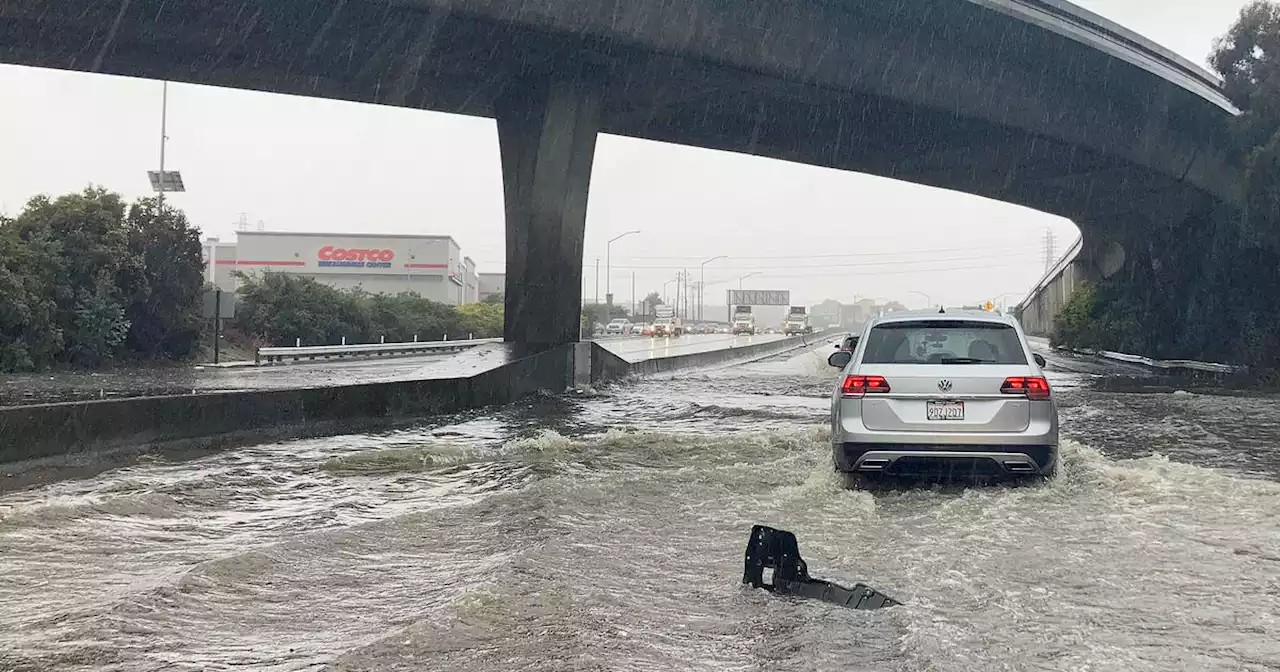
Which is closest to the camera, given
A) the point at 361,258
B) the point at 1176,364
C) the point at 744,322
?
the point at 1176,364

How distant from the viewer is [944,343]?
30.4ft

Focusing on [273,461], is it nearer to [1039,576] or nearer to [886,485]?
[886,485]

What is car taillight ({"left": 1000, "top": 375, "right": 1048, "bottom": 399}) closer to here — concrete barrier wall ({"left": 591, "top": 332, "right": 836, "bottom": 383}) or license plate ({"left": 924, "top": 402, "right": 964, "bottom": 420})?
license plate ({"left": 924, "top": 402, "right": 964, "bottom": 420})

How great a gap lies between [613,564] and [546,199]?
17.8 metres

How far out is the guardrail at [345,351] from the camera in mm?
32688

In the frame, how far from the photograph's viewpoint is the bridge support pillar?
76.1ft

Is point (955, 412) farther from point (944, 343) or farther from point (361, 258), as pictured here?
point (361, 258)

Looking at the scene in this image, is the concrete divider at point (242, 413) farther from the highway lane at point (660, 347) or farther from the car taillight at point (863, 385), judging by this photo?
the highway lane at point (660, 347)

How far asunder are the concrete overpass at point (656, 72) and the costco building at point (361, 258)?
43.5 metres

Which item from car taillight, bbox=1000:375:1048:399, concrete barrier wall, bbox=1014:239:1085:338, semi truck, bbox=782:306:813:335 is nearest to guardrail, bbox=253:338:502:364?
car taillight, bbox=1000:375:1048:399

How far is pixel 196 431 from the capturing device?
1227cm

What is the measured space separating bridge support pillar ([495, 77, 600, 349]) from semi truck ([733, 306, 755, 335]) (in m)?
78.0

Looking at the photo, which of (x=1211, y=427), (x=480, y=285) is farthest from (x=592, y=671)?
(x=480, y=285)

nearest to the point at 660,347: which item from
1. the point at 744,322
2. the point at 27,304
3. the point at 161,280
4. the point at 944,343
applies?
the point at 161,280
